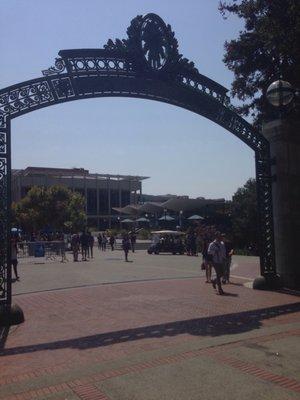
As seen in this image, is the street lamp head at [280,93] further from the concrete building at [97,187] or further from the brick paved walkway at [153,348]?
the concrete building at [97,187]

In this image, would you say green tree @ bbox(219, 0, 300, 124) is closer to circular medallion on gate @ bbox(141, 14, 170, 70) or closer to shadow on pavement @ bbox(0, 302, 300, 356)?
circular medallion on gate @ bbox(141, 14, 170, 70)

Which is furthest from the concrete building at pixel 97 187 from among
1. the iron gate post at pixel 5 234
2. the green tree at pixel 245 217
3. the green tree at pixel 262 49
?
the iron gate post at pixel 5 234

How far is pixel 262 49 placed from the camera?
1786cm

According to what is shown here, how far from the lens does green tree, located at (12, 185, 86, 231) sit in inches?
1957

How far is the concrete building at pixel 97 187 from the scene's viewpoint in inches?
3191

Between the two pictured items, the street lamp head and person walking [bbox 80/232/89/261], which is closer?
the street lamp head

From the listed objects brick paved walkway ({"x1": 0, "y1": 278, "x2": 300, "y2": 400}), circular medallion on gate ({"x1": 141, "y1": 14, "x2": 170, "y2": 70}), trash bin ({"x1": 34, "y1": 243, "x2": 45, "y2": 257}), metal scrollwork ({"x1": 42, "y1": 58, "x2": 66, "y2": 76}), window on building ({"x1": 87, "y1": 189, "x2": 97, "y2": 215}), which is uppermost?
window on building ({"x1": 87, "y1": 189, "x2": 97, "y2": 215})

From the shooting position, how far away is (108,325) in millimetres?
8906

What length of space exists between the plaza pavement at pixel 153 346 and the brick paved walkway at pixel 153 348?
0.05 feet

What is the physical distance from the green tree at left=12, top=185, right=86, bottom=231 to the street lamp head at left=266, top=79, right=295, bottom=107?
39540 mm

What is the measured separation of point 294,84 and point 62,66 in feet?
31.1

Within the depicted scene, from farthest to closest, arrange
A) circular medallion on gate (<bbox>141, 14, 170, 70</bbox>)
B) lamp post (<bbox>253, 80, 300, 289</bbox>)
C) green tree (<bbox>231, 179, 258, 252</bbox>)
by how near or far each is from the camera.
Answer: green tree (<bbox>231, 179, 258, 252</bbox>)
lamp post (<bbox>253, 80, 300, 289</bbox>)
circular medallion on gate (<bbox>141, 14, 170, 70</bbox>)

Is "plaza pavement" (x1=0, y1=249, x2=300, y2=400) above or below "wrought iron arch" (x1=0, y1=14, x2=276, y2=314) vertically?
below

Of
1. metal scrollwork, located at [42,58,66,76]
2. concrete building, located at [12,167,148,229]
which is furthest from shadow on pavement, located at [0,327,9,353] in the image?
concrete building, located at [12,167,148,229]
